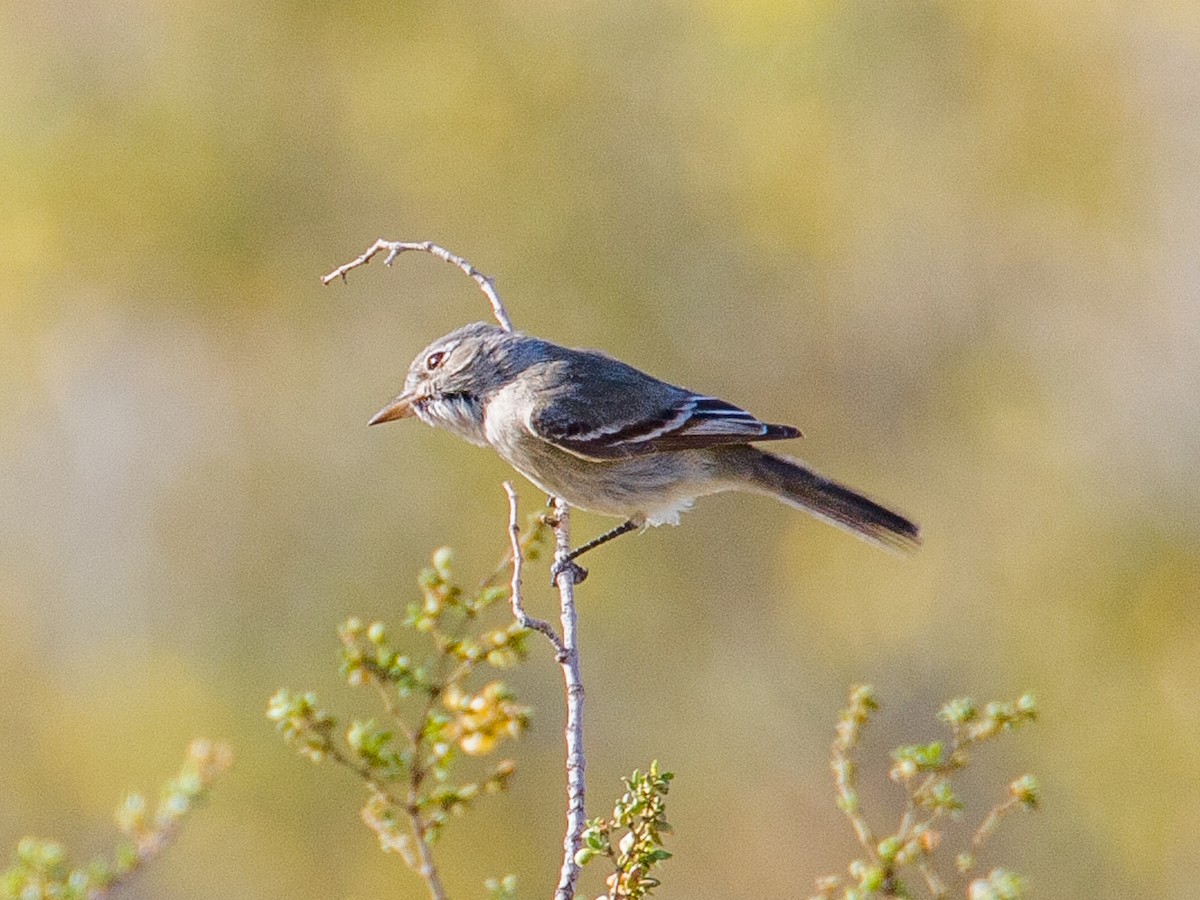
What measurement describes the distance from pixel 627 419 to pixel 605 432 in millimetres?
109

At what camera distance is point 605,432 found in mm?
4391

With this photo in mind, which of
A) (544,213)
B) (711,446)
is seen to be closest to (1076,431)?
(544,213)

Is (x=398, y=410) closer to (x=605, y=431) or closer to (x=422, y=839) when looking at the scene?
(x=605, y=431)

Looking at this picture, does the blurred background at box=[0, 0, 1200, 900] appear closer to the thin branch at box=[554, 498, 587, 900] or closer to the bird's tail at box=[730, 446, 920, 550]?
the bird's tail at box=[730, 446, 920, 550]

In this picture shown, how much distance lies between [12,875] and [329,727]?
573 millimetres

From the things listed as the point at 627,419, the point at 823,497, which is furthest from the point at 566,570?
the point at 823,497

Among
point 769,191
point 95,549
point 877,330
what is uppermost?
point 769,191

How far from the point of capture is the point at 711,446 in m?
4.45

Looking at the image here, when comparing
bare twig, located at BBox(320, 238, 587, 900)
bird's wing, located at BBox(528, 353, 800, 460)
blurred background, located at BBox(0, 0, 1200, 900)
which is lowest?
bare twig, located at BBox(320, 238, 587, 900)

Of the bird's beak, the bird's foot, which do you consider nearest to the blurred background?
the bird's beak

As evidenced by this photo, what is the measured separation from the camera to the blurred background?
8922 mm

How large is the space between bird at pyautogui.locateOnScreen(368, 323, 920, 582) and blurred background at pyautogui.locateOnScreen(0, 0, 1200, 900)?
424 centimetres

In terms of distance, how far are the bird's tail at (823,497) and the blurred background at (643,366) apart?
4.28 metres

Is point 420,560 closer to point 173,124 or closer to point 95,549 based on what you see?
point 95,549
